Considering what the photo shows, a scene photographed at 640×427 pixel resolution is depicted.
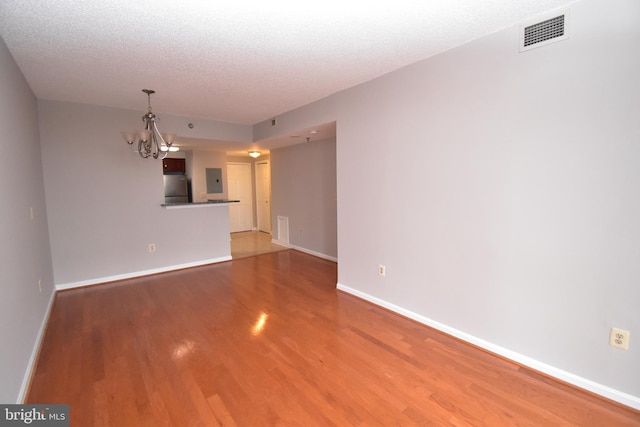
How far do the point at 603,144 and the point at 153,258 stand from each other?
16.8 ft

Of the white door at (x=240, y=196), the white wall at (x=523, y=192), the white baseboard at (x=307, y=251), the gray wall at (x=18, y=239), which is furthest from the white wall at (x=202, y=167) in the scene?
the white wall at (x=523, y=192)

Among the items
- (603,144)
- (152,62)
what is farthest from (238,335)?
(603,144)

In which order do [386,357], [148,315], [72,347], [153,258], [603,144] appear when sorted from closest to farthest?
[603,144]
[386,357]
[72,347]
[148,315]
[153,258]

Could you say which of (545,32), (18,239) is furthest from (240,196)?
(545,32)

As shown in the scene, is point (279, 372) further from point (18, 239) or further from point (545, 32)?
point (545, 32)

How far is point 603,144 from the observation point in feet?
5.63

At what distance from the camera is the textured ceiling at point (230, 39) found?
1.79 m

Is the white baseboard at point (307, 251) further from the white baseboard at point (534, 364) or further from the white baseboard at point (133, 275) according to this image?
the white baseboard at point (534, 364)

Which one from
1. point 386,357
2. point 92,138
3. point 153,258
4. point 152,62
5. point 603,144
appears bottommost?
point 386,357

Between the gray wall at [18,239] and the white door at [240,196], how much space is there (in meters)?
4.71

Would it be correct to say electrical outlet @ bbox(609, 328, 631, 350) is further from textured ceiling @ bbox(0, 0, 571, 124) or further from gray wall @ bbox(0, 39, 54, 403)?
gray wall @ bbox(0, 39, 54, 403)

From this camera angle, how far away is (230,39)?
2146 mm

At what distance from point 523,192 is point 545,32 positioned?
1045 mm

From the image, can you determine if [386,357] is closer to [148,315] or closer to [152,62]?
[148,315]
